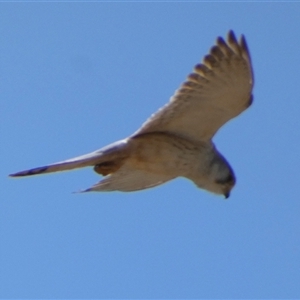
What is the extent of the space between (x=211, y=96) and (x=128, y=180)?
133 centimetres

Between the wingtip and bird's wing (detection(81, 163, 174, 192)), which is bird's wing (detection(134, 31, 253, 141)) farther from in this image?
the wingtip

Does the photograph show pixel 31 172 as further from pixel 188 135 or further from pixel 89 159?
pixel 188 135

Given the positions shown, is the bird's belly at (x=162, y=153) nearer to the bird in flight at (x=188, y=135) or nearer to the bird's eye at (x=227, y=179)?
the bird in flight at (x=188, y=135)

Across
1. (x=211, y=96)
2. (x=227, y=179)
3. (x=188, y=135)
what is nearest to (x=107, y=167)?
(x=188, y=135)

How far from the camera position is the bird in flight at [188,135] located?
7926 mm

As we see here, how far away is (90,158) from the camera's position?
8008 mm

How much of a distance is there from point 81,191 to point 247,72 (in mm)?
2128

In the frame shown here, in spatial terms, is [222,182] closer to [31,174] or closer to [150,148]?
[150,148]

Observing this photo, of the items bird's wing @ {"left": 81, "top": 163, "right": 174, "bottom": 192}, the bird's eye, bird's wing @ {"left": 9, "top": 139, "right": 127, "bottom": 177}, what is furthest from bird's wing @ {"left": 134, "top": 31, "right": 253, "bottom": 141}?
the bird's eye

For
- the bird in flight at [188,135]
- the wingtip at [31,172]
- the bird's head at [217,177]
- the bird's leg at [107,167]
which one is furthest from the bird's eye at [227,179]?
the wingtip at [31,172]

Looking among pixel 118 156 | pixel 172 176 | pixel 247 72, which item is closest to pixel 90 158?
pixel 118 156

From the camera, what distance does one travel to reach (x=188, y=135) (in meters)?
8.59

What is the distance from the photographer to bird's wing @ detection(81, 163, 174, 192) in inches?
336

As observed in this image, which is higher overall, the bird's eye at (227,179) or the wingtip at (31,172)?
the bird's eye at (227,179)
